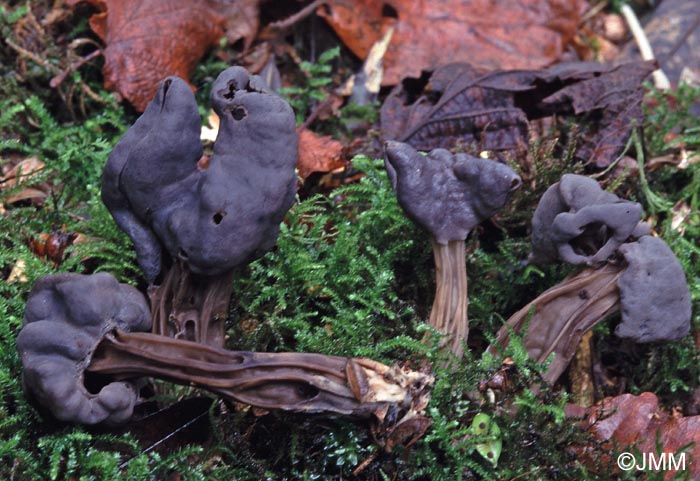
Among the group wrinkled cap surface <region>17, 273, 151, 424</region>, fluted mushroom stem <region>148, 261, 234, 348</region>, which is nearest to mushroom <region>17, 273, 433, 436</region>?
wrinkled cap surface <region>17, 273, 151, 424</region>

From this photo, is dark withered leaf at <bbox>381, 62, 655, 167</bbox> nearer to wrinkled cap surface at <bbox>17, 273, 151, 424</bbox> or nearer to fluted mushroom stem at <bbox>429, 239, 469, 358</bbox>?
fluted mushroom stem at <bbox>429, 239, 469, 358</bbox>

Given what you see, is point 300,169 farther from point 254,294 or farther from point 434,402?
point 434,402

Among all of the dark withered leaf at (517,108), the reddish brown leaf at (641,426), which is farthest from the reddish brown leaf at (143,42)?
the reddish brown leaf at (641,426)

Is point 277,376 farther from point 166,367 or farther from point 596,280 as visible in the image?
point 596,280

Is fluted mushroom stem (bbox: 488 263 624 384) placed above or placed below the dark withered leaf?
below

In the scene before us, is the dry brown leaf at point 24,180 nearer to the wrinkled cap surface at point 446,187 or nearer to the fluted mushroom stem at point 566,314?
the wrinkled cap surface at point 446,187
